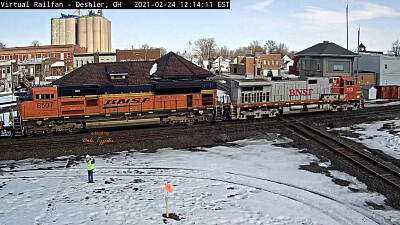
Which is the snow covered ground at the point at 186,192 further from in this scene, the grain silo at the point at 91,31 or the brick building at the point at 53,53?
the grain silo at the point at 91,31

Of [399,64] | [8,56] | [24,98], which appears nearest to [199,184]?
[24,98]

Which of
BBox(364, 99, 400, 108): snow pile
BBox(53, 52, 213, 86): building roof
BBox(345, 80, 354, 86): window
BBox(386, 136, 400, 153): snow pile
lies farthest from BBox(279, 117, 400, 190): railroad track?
BBox(364, 99, 400, 108): snow pile

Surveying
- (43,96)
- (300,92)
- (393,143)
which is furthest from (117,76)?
(393,143)

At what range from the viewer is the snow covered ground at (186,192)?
11594 millimetres

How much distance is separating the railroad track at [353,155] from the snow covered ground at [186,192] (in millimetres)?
1421

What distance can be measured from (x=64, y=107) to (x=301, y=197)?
51.0ft

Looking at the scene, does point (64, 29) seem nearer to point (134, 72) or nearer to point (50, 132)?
point (134, 72)

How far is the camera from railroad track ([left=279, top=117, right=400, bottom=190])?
15.5 meters

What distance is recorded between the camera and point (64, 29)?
105 metres

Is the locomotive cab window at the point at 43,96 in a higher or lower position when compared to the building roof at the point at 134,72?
lower

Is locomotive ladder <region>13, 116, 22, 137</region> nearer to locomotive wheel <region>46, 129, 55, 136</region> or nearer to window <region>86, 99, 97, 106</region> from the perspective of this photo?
locomotive wheel <region>46, 129, 55, 136</region>

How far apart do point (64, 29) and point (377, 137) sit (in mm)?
98741

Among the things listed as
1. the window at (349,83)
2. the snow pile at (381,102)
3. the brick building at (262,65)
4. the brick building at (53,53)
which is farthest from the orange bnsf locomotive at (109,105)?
the brick building at (53,53)

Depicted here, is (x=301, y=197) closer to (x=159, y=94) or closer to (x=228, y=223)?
(x=228, y=223)
